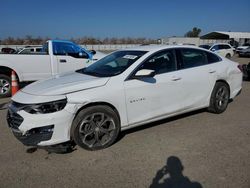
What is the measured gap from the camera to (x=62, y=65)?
854cm

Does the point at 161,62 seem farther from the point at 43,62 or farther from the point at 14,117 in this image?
the point at 43,62

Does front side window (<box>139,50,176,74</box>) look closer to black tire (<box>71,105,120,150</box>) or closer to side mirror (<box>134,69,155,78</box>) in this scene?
side mirror (<box>134,69,155,78</box>)

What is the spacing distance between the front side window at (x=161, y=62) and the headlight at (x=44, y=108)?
60.8 inches

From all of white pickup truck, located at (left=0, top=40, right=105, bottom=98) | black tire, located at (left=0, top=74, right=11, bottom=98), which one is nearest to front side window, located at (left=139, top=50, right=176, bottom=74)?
white pickup truck, located at (left=0, top=40, right=105, bottom=98)

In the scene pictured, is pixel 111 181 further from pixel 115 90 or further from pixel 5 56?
pixel 5 56

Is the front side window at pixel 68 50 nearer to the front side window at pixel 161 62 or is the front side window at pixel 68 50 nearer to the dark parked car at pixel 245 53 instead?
the front side window at pixel 161 62

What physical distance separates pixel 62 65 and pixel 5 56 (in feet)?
5.95

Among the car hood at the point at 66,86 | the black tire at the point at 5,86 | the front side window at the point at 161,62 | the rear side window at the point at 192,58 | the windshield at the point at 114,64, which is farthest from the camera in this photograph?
the black tire at the point at 5,86

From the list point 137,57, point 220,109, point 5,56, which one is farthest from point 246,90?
point 5,56

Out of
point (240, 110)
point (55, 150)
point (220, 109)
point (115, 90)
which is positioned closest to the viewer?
point (55, 150)

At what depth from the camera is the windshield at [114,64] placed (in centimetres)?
415

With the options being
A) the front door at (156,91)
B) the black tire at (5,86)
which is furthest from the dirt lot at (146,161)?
the black tire at (5,86)

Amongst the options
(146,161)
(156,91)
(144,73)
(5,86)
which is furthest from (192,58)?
(5,86)

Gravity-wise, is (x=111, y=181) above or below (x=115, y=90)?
below
